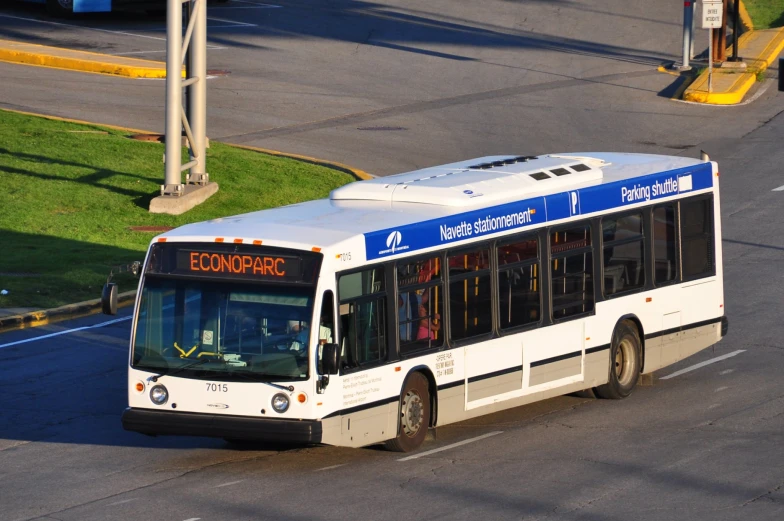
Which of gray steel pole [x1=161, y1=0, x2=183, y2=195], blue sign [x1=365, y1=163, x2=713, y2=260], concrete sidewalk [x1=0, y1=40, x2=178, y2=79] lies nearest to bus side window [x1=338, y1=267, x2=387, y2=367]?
blue sign [x1=365, y1=163, x2=713, y2=260]

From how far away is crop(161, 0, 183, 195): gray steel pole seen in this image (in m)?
Result: 25.9

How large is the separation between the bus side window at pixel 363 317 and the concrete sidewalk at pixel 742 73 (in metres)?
25.3

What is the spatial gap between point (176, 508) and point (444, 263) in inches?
151

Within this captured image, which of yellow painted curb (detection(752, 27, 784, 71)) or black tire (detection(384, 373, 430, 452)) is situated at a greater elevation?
yellow painted curb (detection(752, 27, 784, 71))

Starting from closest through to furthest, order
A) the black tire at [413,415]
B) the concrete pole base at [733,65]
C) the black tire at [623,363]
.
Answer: the black tire at [413,415]
the black tire at [623,363]
the concrete pole base at [733,65]

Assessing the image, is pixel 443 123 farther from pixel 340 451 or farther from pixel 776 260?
pixel 340 451

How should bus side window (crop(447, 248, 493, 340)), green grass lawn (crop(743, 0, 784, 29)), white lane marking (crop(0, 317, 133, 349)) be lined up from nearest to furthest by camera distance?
bus side window (crop(447, 248, 493, 340))
white lane marking (crop(0, 317, 133, 349))
green grass lawn (crop(743, 0, 784, 29))

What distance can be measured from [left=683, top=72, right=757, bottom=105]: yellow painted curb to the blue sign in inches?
774

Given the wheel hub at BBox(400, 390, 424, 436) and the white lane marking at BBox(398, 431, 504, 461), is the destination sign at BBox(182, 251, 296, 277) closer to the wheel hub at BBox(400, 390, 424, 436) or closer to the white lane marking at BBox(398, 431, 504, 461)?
the wheel hub at BBox(400, 390, 424, 436)

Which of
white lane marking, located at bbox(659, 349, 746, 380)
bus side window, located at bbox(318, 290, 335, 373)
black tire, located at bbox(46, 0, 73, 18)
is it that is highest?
black tire, located at bbox(46, 0, 73, 18)

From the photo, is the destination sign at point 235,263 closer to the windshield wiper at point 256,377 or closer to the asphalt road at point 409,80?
the windshield wiper at point 256,377

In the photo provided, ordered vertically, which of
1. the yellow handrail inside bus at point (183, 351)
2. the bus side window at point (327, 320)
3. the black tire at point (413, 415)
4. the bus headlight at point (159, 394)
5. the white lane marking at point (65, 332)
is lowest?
the white lane marking at point (65, 332)

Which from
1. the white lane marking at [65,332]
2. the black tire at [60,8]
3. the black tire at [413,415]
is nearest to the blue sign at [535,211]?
the black tire at [413,415]

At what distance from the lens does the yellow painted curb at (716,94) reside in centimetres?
3669
